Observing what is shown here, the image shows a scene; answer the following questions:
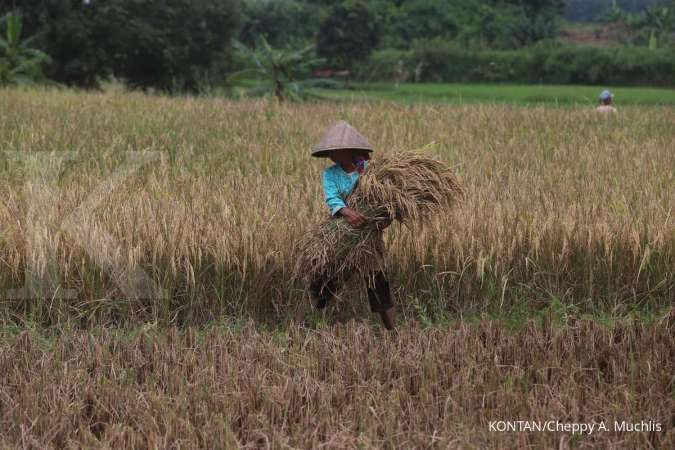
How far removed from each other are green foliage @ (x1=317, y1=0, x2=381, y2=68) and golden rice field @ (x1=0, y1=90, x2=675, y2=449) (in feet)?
130

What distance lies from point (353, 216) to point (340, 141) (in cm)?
34

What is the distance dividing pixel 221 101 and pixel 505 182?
7809mm

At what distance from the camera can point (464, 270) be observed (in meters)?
4.52

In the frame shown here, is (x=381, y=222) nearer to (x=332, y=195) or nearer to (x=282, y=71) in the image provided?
(x=332, y=195)

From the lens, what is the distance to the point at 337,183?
398cm

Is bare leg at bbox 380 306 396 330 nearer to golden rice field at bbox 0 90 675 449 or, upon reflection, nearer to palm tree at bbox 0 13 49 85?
golden rice field at bbox 0 90 675 449

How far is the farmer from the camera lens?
385 cm

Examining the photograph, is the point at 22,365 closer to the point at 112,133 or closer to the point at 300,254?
the point at 300,254

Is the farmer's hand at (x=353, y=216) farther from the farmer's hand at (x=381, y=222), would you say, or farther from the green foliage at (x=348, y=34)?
the green foliage at (x=348, y=34)

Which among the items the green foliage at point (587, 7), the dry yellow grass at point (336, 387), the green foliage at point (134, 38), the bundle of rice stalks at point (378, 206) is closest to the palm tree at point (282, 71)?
the green foliage at point (134, 38)

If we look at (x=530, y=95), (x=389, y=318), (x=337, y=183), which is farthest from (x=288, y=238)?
(x=530, y=95)

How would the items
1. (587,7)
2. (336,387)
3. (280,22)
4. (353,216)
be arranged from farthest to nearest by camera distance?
(587,7), (280,22), (353,216), (336,387)

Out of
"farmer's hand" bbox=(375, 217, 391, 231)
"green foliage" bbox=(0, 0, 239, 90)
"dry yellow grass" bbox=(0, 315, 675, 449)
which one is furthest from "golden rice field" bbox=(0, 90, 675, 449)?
"green foliage" bbox=(0, 0, 239, 90)

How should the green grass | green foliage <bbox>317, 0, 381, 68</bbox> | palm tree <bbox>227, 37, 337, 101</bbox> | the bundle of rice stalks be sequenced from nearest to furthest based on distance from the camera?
the bundle of rice stalks → palm tree <bbox>227, 37, 337, 101</bbox> → the green grass → green foliage <bbox>317, 0, 381, 68</bbox>
